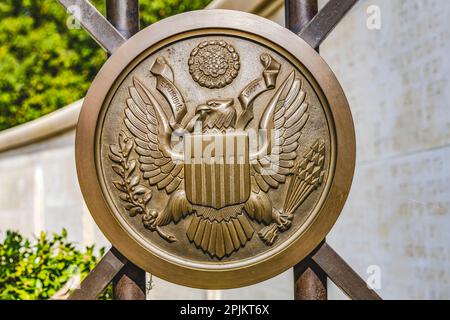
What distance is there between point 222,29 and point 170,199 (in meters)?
0.72

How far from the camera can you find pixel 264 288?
5.14 m

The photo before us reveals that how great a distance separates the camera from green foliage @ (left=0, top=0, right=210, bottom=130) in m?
7.32

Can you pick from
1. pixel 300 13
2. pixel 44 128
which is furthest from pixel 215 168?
pixel 44 128

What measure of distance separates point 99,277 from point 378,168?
1.83 metres

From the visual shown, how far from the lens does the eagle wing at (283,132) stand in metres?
2.71

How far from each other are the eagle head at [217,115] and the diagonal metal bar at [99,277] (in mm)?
647

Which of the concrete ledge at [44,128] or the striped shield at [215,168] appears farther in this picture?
the concrete ledge at [44,128]

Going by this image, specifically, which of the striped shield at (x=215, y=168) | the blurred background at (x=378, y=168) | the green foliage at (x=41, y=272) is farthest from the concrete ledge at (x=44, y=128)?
the striped shield at (x=215, y=168)

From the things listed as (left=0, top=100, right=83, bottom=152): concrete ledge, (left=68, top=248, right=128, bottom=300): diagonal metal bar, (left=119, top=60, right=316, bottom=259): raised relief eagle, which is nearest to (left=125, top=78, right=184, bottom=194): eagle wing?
(left=119, top=60, right=316, bottom=259): raised relief eagle

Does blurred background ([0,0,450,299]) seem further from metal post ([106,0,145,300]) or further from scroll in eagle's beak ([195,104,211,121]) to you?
scroll in eagle's beak ([195,104,211,121])

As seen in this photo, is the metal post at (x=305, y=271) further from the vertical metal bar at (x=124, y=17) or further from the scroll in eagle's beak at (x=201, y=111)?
the vertical metal bar at (x=124, y=17)

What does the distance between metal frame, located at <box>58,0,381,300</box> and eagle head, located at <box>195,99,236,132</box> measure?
1.39 feet

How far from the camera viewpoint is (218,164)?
2707mm

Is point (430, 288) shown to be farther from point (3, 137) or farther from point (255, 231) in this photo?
point (3, 137)
